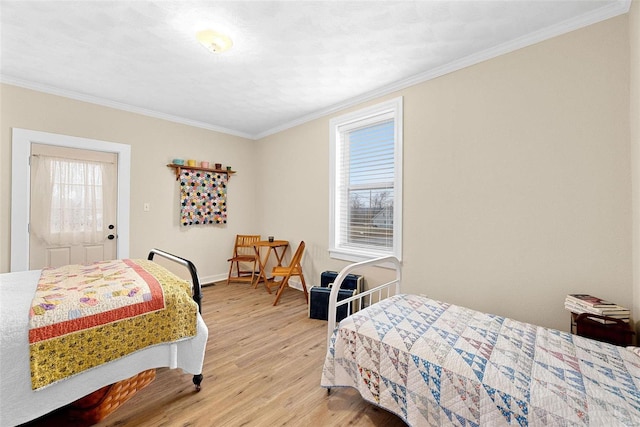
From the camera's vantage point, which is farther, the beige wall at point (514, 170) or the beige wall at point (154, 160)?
the beige wall at point (154, 160)

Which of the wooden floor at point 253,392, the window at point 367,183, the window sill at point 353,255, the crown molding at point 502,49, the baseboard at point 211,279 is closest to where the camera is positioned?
the wooden floor at point 253,392

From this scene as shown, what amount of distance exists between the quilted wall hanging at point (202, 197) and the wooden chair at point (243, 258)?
44 cm

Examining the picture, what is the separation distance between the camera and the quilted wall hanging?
3996 mm

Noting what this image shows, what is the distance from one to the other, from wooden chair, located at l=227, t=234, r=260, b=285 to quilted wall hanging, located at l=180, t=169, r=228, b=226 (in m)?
0.44

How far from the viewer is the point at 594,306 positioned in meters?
1.65

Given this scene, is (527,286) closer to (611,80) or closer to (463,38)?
(611,80)

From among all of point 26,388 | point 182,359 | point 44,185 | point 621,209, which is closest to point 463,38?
point 621,209

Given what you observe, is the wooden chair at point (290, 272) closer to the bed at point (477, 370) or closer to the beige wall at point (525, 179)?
the beige wall at point (525, 179)

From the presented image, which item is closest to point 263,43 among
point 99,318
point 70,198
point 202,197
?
point 99,318

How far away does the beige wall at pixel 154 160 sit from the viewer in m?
2.79

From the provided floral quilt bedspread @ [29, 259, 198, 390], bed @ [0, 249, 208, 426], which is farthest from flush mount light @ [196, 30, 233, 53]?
bed @ [0, 249, 208, 426]

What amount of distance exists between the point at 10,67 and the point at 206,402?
3470 mm

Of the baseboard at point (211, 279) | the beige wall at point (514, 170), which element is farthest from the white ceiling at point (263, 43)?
the baseboard at point (211, 279)

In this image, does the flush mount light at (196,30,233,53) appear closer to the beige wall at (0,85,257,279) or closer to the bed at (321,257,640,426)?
the bed at (321,257,640,426)
